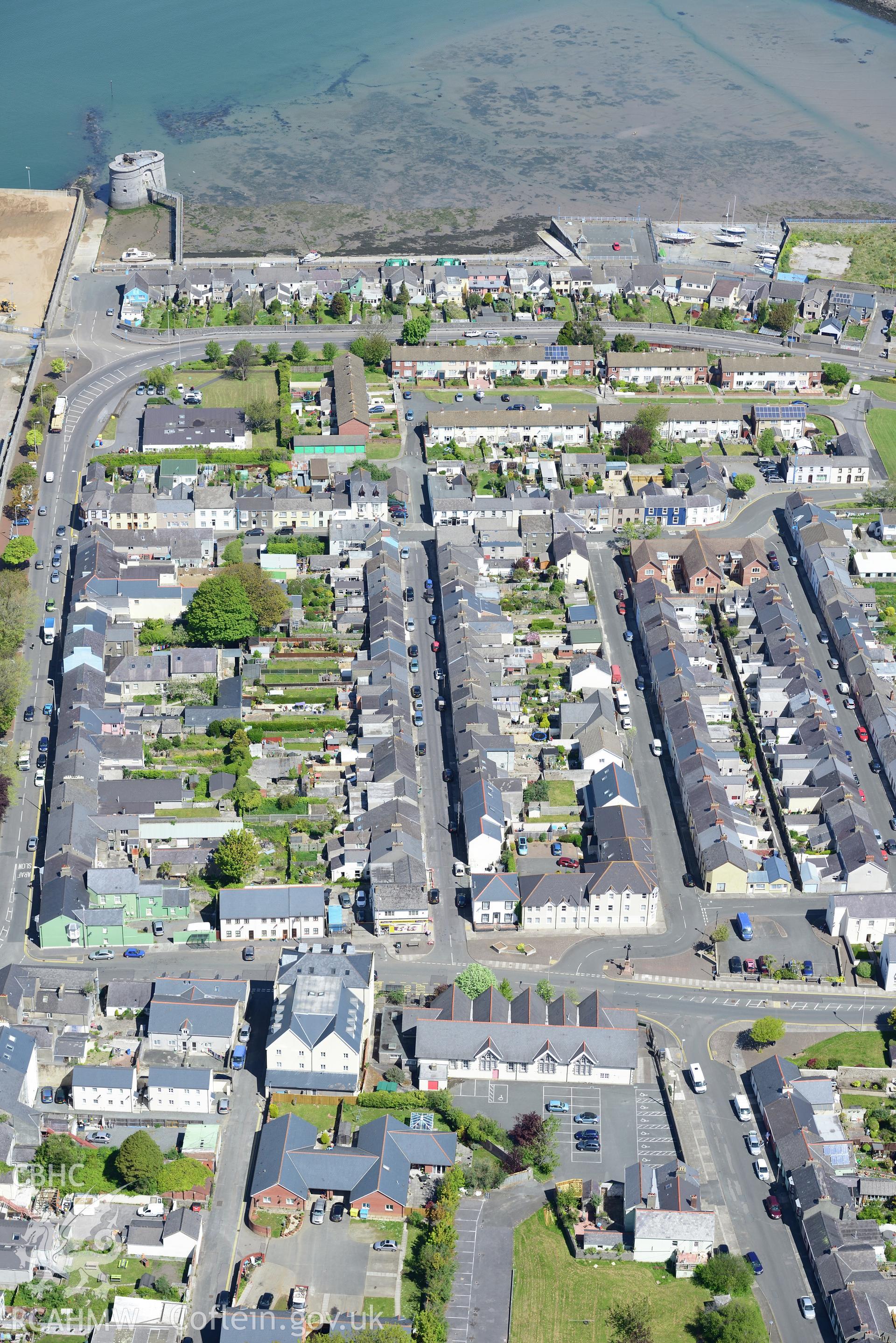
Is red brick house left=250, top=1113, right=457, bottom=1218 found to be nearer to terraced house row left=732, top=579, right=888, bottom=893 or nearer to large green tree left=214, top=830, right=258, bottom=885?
large green tree left=214, top=830, right=258, bottom=885

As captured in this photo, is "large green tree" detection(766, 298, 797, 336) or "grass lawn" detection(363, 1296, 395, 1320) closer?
"grass lawn" detection(363, 1296, 395, 1320)

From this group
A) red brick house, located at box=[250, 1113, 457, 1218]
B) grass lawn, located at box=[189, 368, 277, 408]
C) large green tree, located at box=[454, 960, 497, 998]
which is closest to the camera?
red brick house, located at box=[250, 1113, 457, 1218]

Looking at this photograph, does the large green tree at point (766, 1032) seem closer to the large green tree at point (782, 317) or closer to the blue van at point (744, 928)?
the blue van at point (744, 928)

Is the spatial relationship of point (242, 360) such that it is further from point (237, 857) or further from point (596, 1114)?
point (596, 1114)

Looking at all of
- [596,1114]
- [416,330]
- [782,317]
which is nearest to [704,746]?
[596,1114]

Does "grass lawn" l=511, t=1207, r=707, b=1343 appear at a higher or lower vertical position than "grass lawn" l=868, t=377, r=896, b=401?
lower

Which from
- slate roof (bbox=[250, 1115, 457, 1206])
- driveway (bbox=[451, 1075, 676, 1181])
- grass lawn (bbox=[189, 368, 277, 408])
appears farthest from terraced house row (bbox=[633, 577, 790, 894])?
grass lawn (bbox=[189, 368, 277, 408])

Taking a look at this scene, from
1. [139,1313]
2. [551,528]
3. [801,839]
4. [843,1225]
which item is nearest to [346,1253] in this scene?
[139,1313]

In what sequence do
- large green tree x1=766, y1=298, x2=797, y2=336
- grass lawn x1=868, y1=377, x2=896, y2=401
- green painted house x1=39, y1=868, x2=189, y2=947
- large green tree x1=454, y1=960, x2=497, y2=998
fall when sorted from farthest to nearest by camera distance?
large green tree x1=766, y1=298, x2=797, y2=336 < grass lawn x1=868, y1=377, x2=896, y2=401 < green painted house x1=39, y1=868, x2=189, y2=947 < large green tree x1=454, y1=960, x2=497, y2=998
